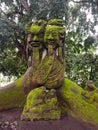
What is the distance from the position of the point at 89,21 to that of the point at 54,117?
6.82 metres

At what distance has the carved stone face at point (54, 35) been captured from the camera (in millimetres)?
3615

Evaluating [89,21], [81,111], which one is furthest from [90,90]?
[89,21]

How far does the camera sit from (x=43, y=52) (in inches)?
145

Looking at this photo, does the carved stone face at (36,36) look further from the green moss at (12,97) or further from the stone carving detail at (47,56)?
the green moss at (12,97)

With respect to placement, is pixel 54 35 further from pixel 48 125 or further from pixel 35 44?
pixel 48 125

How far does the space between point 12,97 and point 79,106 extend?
1.00 metres

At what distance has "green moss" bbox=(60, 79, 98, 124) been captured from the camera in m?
3.49

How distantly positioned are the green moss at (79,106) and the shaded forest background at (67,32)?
5.47 m

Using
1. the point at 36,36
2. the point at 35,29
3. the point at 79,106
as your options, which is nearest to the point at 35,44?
the point at 36,36

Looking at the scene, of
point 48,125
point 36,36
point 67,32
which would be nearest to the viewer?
point 48,125

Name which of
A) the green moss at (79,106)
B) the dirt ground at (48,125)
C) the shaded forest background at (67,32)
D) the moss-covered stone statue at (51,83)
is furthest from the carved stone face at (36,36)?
the shaded forest background at (67,32)

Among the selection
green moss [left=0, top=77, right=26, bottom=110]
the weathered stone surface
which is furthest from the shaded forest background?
the weathered stone surface

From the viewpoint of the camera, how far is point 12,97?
390 cm

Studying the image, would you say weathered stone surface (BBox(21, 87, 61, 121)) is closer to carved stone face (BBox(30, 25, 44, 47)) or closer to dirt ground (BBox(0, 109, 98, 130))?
dirt ground (BBox(0, 109, 98, 130))
